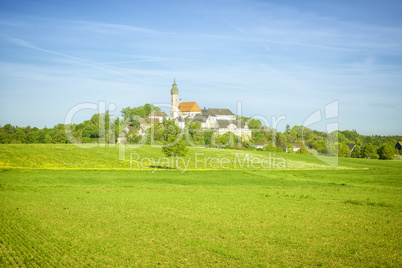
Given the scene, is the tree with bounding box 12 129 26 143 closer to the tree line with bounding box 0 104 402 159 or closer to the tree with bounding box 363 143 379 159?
the tree line with bounding box 0 104 402 159

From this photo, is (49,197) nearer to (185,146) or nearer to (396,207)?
(396,207)

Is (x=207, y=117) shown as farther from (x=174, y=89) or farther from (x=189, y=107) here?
(x=174, y=89)

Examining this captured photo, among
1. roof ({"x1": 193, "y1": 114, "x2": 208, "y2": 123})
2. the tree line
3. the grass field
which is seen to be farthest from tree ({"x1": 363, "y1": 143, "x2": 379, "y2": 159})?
the grass field

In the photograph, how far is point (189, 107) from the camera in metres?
190

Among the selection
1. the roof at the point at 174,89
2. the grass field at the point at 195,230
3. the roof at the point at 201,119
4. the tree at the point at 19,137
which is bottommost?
the grass field at the point at 195,230

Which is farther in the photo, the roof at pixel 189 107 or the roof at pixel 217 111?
the roof at pixel 189 107

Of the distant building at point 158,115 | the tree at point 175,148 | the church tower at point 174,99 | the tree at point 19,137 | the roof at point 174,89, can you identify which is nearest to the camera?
the tree at point 175,148

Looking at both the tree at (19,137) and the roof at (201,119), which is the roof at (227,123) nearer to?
the roof at (201,119)

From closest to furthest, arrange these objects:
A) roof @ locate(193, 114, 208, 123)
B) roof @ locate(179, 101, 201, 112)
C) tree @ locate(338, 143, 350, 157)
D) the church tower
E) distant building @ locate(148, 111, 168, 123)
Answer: tree @ locate(338, 143, 350, 157) < roof @ locate(193, 114, 208, 123) < distant building @ locate(148, 111, 168, 123) < the church tower < roof @ locate(179, 101, 201, 112)

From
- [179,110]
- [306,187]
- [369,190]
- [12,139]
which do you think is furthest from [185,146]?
[179,110]

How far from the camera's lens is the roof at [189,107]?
188125 millimetres

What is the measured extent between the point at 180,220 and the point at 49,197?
1240 cm

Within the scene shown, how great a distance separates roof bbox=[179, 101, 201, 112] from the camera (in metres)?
188

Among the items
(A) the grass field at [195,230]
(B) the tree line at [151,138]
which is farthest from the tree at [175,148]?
(B) the tree line at [151,138]
